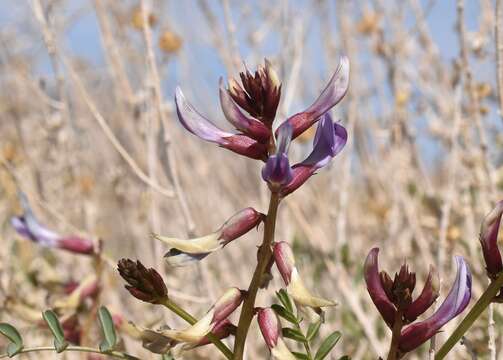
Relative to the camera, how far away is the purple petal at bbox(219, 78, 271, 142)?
551mm

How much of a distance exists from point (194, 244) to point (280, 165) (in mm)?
91

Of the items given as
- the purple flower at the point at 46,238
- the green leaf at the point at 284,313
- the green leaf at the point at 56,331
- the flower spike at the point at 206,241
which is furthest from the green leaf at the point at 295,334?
the purple flower at the point at 46,238

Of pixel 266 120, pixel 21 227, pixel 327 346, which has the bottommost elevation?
pixel 327 346

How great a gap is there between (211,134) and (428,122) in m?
1.52

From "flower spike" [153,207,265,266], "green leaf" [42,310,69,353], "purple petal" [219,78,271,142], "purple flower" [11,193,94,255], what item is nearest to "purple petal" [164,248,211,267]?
"flower spike" [153,207,265,266]

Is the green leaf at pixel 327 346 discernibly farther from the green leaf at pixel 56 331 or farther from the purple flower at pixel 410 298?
the green leaf at pixel 56 331

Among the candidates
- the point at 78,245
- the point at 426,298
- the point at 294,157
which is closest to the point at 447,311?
the point at 426,298

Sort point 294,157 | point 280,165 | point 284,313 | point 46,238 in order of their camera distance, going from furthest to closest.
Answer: point 294,157 → point 46,238 → point 284,313 → point 280,165

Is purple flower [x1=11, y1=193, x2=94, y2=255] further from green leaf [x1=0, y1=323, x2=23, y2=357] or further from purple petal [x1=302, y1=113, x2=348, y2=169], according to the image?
purple petal [x1=302, y1=113, x2=348, y2=169]

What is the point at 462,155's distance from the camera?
1632mm

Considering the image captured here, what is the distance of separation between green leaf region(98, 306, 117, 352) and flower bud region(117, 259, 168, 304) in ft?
0.48

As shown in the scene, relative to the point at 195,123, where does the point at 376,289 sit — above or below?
below

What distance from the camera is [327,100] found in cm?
57

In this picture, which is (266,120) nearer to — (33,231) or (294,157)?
(33,231)
